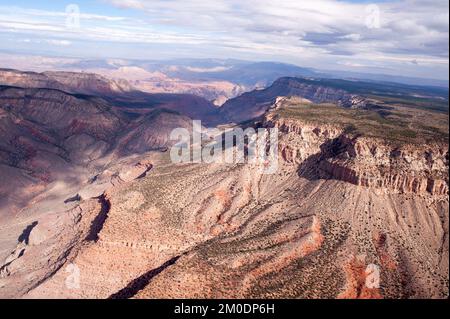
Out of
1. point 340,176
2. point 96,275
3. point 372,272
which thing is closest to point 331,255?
point 372,272

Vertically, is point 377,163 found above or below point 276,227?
above

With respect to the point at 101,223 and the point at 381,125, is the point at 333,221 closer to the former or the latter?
the point at 381,125

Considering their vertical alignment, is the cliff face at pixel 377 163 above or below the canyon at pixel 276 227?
above

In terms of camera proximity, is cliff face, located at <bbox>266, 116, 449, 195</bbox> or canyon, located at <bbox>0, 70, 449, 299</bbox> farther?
cliff face, located at <bbox>266, 116, 449, 195</bbox>

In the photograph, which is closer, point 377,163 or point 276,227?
point 276,227

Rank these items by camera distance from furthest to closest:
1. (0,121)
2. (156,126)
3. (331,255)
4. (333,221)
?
(156,126)
(0,121)
(333,221)
(331,255)

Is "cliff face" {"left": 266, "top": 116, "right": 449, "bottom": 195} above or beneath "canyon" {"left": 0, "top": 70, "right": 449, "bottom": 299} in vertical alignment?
above

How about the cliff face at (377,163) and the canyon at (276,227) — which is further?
the cliff face at (377,163)

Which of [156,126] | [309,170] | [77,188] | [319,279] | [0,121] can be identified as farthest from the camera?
[156,126]
